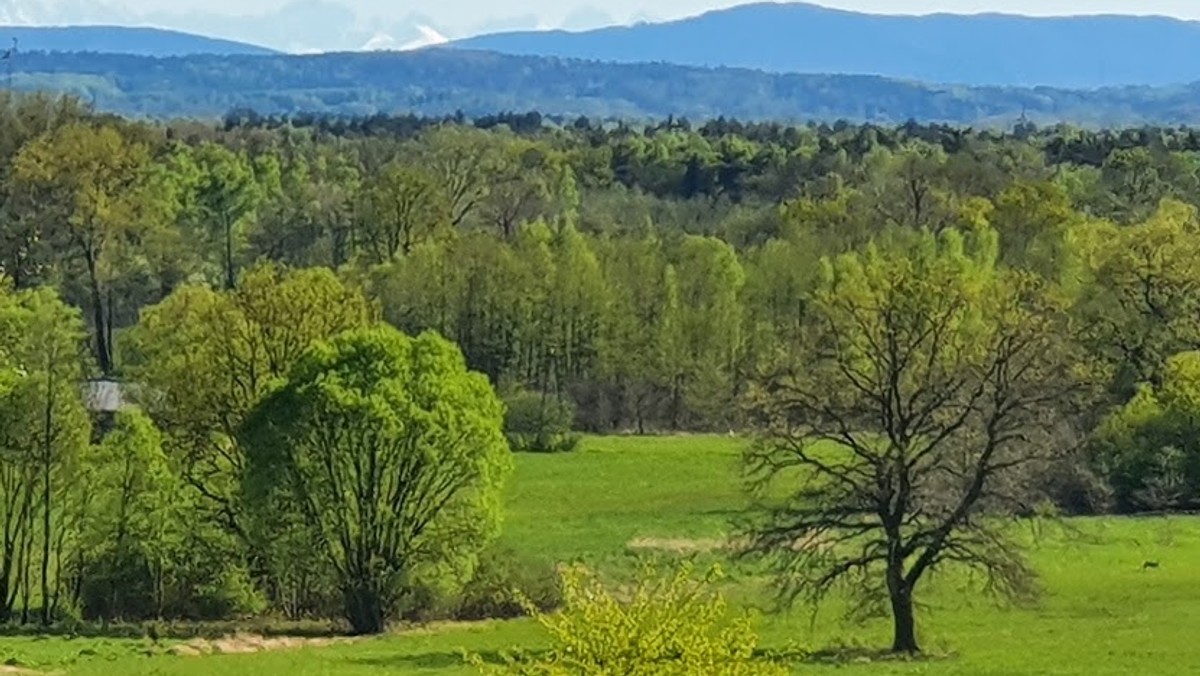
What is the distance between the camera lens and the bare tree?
38938 mm

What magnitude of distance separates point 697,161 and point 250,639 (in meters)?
119

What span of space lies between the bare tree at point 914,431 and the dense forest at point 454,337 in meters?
0.13

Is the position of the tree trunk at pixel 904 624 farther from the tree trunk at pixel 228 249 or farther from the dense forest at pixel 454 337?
the tree trunk at pixel 228 249

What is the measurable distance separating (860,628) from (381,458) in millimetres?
13337

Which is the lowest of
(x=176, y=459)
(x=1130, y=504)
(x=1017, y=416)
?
(x=1130, y=504)

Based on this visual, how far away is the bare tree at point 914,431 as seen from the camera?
38938 mm

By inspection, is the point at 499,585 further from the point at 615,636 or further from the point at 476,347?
the point at 476,347

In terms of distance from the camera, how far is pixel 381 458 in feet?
157

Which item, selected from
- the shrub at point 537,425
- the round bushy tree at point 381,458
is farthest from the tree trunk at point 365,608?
the shrub at point 537,425

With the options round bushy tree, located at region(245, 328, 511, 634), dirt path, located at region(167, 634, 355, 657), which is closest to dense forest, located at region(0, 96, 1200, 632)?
round bushy tree, located at region(245, 328, 511, 634)

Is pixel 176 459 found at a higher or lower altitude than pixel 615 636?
lower

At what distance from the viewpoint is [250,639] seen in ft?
157

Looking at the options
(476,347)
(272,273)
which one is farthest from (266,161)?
(272,273)

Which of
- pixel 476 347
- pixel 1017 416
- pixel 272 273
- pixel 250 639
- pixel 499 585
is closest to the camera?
pixel 1017 416
